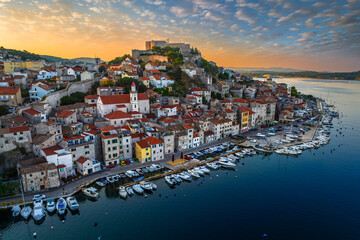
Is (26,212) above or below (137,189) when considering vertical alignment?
above

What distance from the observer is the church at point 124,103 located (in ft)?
147

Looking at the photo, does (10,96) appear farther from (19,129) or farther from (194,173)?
(194,173)

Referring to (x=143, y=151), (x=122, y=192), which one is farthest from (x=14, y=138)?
(x=143, y=151)

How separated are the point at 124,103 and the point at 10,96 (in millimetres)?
20124

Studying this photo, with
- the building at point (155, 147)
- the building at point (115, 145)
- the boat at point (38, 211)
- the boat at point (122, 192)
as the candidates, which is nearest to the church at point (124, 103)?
Answer: the building at point (115, 145)

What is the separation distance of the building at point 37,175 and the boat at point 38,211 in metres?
3.23

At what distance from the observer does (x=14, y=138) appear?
97.2 ft

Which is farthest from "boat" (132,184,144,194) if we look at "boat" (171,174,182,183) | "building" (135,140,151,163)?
"building" (135,140,151,163)

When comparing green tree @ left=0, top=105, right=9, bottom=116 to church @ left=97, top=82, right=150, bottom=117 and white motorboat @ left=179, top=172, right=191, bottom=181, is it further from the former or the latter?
white motorboat @ left=179, top=172, right=191, bottom=181

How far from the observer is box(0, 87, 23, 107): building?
127ft

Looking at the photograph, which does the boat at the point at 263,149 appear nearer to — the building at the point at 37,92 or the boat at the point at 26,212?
the boat at the point at 26,212

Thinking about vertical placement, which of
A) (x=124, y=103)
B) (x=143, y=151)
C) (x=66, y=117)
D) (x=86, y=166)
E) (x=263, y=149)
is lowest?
(x=263, y=149)

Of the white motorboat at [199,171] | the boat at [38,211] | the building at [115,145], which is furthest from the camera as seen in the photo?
the white motorboat at [199,171]

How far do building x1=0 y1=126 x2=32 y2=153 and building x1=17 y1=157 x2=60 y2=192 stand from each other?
3.27 metres
